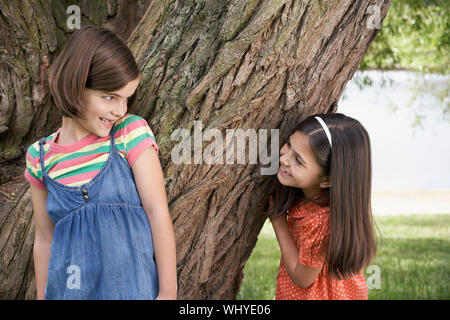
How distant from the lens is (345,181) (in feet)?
7.45

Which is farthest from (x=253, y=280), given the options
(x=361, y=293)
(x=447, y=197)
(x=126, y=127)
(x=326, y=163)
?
(x=447, y=197)

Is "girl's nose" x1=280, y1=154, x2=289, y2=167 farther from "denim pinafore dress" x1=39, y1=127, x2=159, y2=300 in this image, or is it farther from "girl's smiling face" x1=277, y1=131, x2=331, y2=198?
"denim pinafore dress" x1=39, y1=127, x2=159, y2=300

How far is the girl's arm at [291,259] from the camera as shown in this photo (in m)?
2.39

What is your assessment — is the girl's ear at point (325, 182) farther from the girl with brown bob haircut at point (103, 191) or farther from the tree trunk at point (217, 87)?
the girl with brown bob haircut at point (103, 191)

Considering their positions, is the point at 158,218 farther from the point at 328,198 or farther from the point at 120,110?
the point at 328,198

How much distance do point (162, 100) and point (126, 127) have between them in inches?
11.2

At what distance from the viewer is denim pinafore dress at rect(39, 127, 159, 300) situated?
201cm

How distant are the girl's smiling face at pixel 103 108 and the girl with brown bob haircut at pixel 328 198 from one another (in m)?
0.77

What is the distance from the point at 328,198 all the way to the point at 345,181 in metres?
0.15

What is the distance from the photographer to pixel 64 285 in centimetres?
205

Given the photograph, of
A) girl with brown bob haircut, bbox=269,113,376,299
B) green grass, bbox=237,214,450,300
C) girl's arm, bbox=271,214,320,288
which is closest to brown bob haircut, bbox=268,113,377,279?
girl with brown bob haircut, bbox=269,113,376,299

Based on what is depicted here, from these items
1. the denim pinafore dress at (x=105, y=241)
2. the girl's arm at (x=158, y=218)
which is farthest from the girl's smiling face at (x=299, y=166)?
the denim pinafore dress at (x=105, y=241)

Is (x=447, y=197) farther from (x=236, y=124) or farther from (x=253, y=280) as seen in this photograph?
(x=236, y=124)

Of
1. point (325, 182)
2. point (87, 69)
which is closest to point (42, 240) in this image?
point (87, 69)
